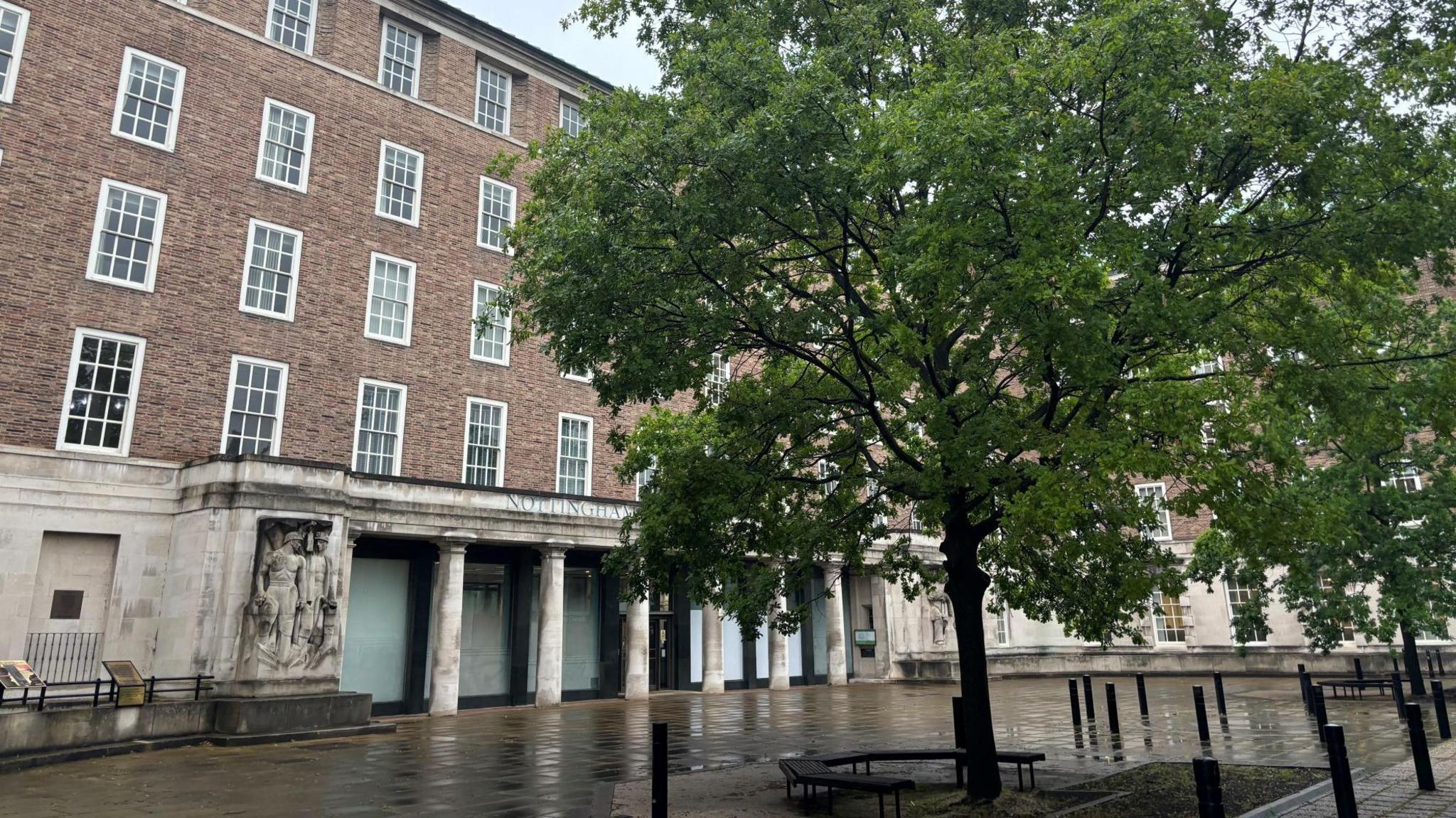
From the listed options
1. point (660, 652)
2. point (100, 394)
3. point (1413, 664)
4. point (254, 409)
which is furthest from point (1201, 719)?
Answer: point (100, 394)

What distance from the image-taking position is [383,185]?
25.8 meters

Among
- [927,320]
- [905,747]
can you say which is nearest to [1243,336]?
[927,320]

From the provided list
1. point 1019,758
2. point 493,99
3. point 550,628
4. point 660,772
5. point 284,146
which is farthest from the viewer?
point 493,99

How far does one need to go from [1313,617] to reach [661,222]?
2044 cm

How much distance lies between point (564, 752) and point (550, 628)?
35.9 feet

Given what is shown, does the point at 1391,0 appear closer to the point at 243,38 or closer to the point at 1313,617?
the point at 1313,617

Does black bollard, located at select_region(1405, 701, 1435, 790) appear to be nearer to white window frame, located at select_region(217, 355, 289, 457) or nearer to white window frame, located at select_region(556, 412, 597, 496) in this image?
white window frame, located at select_region(556, 412, 597, 496)

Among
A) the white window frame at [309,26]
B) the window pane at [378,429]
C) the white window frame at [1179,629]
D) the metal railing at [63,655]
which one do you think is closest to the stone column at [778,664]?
the window pane at [378,429]

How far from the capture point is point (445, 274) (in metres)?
26.5

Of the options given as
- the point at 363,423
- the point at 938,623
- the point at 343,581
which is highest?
the point at 363,423

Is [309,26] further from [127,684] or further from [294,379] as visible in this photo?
[127,684]

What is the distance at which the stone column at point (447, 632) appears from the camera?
23125 mm

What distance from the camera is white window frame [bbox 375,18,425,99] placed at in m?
26.6

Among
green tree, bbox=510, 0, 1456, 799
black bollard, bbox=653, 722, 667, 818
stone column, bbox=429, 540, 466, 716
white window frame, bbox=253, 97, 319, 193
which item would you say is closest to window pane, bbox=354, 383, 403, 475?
stone column, bbox=429, 540, 466, 716
